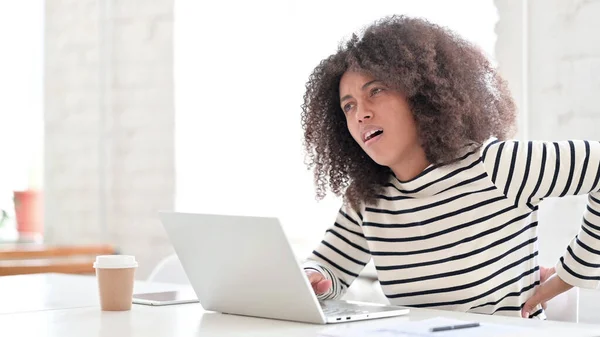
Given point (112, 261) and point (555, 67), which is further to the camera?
point (555, 67)

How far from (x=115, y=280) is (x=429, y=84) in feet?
2.31

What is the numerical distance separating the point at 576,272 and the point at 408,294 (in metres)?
0.31

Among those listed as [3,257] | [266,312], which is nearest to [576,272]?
[266,312]

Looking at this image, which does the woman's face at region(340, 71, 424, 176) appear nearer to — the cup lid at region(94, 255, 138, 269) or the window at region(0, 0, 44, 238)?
the cup lid at region(94, 255, 138, 269)

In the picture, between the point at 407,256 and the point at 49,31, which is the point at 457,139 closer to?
the point at 407,256

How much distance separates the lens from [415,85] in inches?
68.7

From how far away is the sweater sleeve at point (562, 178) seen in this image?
1.57 meters

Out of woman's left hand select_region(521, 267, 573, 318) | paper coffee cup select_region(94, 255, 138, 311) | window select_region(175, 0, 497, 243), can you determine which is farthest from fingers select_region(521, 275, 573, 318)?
window select_region(175, 0, 497, 243)

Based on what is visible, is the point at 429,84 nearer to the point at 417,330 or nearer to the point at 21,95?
the point at 417,330

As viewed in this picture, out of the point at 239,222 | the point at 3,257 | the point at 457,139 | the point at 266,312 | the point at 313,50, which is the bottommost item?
the point at 3,257

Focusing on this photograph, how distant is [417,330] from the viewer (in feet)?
3.92

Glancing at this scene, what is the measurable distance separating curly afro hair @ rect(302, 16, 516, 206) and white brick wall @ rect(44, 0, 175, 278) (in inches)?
67.9

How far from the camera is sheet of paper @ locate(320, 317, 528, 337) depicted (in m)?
1.16

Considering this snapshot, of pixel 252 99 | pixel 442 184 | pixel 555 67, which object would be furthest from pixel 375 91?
pixel 252 99
